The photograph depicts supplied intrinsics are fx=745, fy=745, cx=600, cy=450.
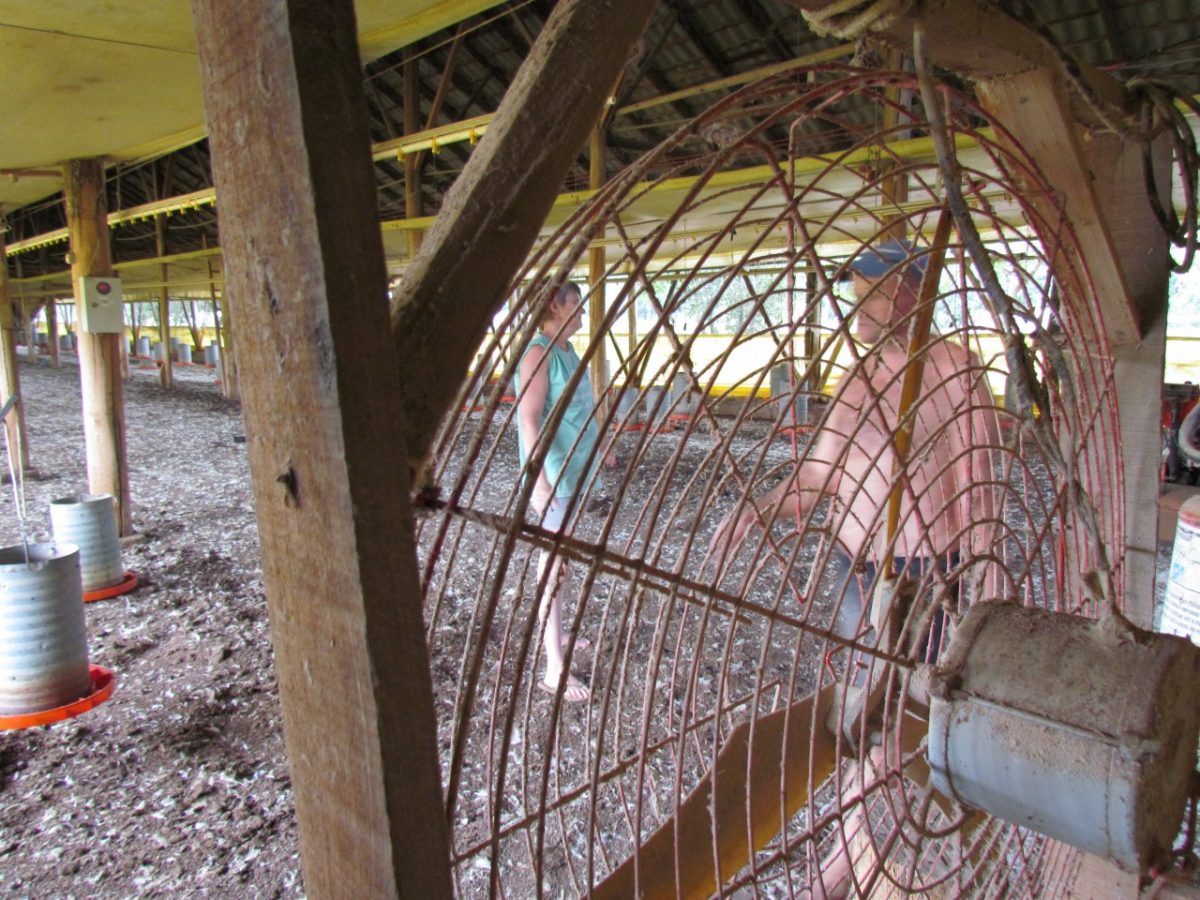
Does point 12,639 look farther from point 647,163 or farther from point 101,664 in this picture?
point 647,163

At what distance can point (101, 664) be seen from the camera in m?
2.70

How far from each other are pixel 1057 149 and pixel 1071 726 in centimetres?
90

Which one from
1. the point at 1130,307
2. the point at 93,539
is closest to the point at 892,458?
the point at 1130,307

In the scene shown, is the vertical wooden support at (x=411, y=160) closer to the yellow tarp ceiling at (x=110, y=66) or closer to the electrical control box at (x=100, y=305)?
the electrical control box at (x=100, y=305)

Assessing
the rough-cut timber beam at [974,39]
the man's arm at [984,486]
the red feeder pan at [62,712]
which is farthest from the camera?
the red feeder pan at [62,712]

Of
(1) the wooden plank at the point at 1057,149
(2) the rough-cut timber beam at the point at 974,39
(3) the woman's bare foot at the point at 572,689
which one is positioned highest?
(2) the rough-cut timber beam at the point at 974,39

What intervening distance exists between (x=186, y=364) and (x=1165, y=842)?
21651mm

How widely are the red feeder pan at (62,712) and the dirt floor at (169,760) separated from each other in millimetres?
26

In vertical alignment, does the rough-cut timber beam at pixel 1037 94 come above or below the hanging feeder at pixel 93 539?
above

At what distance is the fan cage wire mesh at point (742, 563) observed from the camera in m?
0.67

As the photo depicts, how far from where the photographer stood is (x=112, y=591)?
10.9 feet

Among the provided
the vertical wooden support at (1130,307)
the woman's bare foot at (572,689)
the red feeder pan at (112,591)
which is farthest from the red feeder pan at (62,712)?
the vertical wooden support at (1130,307)

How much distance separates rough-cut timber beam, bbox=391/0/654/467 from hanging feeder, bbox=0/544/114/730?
254 centimetres

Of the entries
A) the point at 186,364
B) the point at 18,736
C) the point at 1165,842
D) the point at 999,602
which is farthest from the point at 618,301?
the point at 186,364
